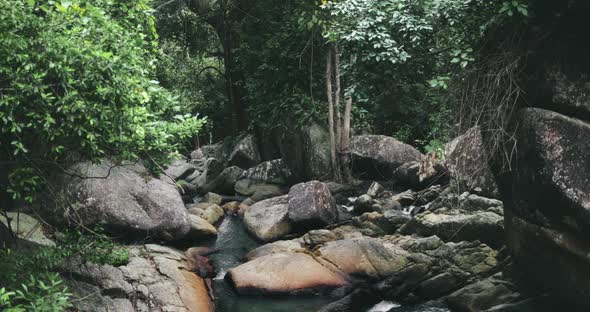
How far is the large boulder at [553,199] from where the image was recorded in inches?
223

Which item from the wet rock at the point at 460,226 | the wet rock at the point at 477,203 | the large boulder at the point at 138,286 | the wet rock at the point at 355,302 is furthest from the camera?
the wet rock at the point at 477,203

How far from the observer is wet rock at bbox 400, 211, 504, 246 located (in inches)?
376

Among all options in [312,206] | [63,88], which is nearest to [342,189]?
[312,206]

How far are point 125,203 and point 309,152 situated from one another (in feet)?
25.9

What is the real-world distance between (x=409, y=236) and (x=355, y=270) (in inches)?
83.1

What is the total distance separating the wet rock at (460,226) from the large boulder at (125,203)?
5.21 m

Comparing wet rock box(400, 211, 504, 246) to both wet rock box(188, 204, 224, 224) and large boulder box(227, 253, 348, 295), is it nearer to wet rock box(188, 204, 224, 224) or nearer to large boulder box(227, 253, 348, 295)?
large boulder box(227, 253, 348, 295)

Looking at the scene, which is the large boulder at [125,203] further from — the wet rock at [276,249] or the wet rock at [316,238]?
the wet rock at [316,238]

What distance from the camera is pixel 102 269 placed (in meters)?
7.87

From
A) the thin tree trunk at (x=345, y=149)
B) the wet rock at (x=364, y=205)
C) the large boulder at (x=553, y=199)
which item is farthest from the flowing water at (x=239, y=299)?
the thin tree trunk at (x=345, y=149)

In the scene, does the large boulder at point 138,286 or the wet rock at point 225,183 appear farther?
the wet rock at point 225,183

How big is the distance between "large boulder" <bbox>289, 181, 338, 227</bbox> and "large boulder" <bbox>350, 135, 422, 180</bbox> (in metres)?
3.96

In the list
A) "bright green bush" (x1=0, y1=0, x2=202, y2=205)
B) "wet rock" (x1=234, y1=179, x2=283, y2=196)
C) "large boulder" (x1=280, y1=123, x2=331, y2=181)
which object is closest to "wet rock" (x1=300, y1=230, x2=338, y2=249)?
"wet rock" (x1=234, y1=179, x2=283, y2=196)

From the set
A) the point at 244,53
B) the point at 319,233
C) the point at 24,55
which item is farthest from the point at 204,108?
the point at 24,55
